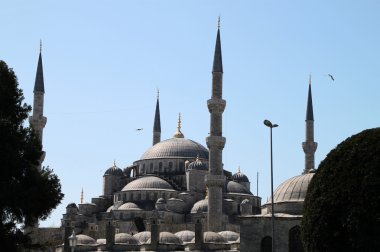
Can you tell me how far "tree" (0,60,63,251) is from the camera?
20.4 metres

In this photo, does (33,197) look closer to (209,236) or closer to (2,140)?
(2,140)

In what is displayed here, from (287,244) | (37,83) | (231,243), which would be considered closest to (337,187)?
(287,244)

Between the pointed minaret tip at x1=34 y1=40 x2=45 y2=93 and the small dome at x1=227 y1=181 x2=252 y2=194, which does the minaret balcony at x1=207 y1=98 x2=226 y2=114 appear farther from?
the small dome at x1=227 y1=181 x2=252 y2=194

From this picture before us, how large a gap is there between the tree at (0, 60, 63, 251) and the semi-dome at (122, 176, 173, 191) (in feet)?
140

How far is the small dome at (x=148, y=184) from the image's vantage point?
64.5 m

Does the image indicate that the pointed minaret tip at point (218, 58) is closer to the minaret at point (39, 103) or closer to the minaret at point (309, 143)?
the minaret at point (309, 143)

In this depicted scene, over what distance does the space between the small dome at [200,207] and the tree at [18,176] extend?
3822 cm

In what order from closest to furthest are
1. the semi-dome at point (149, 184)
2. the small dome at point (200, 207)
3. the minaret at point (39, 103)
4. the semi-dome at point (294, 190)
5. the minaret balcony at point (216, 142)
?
the semi-dome at point (294, 190), the minaret balcony at point (216, 142), the minaret at point (39, 103), the small dome at point (200, 207), the semi-dome at point (149, 184)

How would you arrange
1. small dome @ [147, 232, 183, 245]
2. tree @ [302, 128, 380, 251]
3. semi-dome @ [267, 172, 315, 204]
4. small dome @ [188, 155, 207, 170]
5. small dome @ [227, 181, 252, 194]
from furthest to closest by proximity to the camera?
1. small dome @ [227, 181, 252, 194]
2. small dome @ [188, 155, 207, 170]
3. small dome @ [147, 232, 183, 245]
4. semi-dome @ [267, 172, 315, 204]
5. tree @ [302, 128, 380, 251]

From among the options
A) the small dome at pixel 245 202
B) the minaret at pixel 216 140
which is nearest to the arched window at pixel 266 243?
the minaret at pixel 216 140

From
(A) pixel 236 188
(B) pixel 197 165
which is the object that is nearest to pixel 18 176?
(B) pixel 197 165

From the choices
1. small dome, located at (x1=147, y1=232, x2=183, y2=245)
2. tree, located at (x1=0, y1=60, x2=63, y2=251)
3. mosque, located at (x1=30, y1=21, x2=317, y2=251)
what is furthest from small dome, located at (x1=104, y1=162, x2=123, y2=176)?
tree, located at (x1=0, y1=60, x2=63, y2=251)

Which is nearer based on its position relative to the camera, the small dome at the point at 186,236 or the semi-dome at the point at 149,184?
the small dome at the point at 186,236

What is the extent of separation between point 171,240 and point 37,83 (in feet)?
46.6
